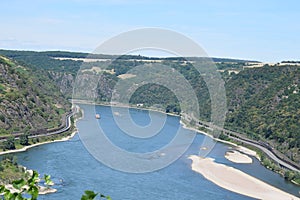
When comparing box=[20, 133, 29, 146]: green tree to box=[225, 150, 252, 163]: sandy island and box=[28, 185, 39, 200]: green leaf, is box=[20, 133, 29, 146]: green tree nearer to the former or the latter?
box=[225, 150, 252, 163]: sandy island

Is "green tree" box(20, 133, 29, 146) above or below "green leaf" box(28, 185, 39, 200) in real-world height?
below

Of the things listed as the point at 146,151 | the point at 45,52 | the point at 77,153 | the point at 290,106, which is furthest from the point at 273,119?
the point at 45,52

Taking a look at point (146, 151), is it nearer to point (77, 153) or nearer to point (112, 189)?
point (77, 153)

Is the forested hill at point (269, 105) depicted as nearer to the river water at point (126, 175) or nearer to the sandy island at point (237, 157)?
the sandy island at point (237, 157)

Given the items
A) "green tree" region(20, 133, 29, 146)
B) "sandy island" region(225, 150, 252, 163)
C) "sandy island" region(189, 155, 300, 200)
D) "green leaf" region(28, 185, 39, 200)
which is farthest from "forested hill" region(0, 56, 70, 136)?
"green leaf" region(28, 185, 39, 200)

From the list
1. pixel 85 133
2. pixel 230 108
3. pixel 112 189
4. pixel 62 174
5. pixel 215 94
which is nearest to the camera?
pixel 112 189

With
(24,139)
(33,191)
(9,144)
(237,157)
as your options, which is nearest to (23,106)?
(24,139)

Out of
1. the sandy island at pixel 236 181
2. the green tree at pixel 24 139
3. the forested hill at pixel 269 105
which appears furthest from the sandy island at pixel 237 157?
the green tree at pixel 24 139
